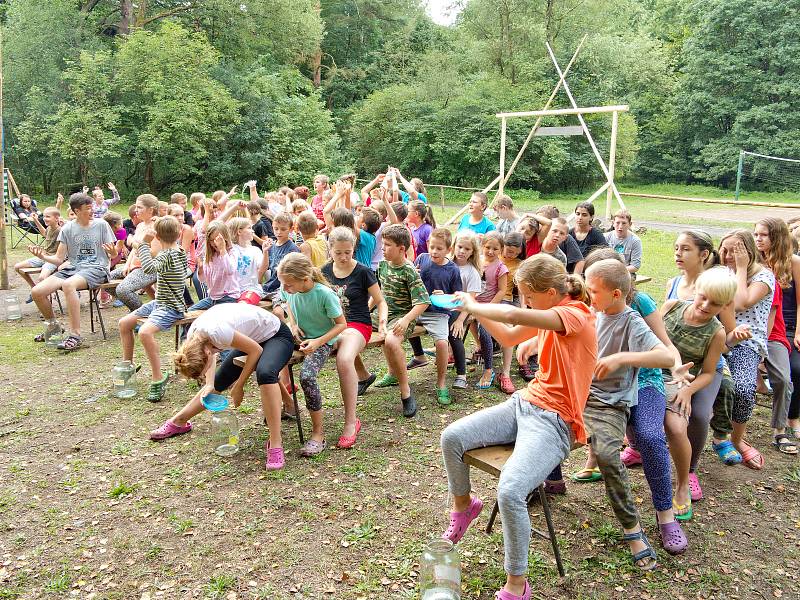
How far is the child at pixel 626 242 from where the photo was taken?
723cm

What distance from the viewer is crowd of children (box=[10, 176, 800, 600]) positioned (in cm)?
305

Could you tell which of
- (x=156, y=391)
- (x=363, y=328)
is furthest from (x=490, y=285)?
(x=156, y=391)

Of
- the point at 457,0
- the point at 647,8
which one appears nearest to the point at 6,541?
the point at 457,0

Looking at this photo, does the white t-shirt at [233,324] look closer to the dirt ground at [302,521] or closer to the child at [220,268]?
the dirt ground at [302,521]

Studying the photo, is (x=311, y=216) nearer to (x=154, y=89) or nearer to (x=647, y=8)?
(x=154, y=89)

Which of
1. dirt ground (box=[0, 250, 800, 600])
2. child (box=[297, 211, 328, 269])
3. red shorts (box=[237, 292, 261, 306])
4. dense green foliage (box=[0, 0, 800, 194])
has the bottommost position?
dirt ground (box=[0, 250, 800, 600])

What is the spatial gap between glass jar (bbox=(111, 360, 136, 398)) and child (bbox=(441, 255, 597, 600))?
3578mm

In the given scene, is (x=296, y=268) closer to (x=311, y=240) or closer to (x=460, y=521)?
(x=460, y=521)

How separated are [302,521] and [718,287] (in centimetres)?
276

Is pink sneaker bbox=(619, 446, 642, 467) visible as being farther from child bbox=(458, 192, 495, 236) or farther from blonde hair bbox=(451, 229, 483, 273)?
child bbox=(458, 192, 495, 236)

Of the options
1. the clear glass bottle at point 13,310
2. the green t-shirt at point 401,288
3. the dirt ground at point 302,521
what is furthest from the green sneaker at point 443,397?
the clear glass bottle at point 13,310

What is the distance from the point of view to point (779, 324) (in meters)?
4.54

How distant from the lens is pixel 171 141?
23234mm

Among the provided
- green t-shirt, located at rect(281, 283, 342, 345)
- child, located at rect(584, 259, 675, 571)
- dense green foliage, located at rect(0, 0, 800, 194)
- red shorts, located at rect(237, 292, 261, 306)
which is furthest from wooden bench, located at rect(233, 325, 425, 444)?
dense green foliage, located at rect(0, 0, 800, 194)
